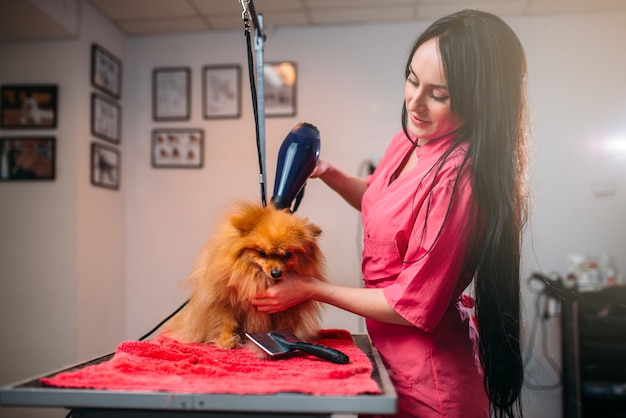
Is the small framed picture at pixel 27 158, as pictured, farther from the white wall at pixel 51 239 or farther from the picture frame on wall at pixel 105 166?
the picture frame on wall at pixel 105 166

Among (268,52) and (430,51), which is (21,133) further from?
(430,51)

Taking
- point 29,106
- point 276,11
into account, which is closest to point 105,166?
point 29,106

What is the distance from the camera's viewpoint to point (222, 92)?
12.4ft

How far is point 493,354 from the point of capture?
3.85 feet

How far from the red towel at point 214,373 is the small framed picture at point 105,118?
2.65 m

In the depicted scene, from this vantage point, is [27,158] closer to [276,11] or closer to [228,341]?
[276,11]

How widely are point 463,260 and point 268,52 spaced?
299cm

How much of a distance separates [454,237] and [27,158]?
309cm

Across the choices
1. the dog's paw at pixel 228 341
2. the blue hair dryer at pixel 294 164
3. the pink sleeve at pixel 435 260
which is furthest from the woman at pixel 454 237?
the blue hair dryer at pixel 294 164

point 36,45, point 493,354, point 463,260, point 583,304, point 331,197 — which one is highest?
point 36,45

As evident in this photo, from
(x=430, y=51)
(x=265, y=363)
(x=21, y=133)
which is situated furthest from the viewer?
(x=21, y=133)

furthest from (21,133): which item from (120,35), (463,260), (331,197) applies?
(463,260)

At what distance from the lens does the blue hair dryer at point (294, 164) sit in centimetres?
136

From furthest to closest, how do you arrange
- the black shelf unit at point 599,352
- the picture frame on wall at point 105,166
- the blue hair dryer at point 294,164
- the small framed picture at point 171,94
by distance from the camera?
1. the small framed picture at point 171,94
2. the picture frame on wall at point 105,166
3. the black shelf unit at point 599,352
4. the blue hair dryer at point 294,164
